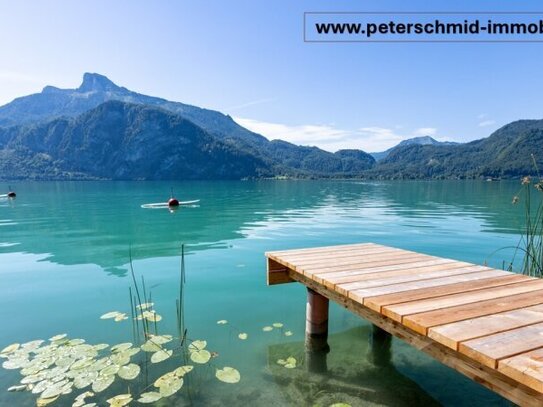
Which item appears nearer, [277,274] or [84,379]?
[84,379]

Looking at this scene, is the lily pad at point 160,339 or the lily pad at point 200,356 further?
the lily pad at point 160,339

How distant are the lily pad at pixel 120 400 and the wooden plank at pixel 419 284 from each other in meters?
2.90

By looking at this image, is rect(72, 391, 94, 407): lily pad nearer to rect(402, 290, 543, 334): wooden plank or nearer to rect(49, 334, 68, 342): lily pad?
rect(49, 334, 68, 342): lily pad

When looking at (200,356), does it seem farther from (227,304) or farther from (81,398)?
(227,304)

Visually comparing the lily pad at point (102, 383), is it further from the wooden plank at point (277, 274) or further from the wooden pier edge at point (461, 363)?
the wooden pier edge at point (461, 363)

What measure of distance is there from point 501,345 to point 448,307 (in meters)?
0.73

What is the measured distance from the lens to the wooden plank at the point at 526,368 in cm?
194

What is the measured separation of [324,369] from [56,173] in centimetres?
18390

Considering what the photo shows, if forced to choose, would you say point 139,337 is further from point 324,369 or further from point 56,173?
point 56,173

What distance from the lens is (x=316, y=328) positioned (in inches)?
217

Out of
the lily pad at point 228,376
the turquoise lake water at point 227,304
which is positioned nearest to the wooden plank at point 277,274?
the turquoise lake water at point 227,304

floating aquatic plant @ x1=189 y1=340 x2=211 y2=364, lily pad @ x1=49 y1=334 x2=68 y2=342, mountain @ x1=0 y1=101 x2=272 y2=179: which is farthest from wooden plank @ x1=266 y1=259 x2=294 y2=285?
mountain @ x1=0 y1=101 x2=272 y2=179

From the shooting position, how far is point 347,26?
35.2ft

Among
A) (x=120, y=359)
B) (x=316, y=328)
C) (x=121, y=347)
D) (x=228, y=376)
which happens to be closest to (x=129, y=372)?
(x=120, y=359)
